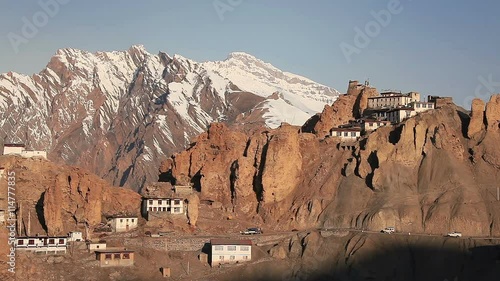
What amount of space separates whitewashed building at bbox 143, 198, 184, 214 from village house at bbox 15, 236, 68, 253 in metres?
16.2

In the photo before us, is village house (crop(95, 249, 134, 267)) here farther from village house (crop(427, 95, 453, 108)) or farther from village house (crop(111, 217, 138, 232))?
village house (crop(427, 95, 453, 108))

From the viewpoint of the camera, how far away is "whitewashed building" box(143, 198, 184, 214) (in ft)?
456

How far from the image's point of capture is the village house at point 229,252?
426ft

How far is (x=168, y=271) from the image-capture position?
125 m

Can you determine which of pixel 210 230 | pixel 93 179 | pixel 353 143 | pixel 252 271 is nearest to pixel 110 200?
pixel 93 179

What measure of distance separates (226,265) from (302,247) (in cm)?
1131

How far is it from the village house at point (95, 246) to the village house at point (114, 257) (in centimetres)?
103

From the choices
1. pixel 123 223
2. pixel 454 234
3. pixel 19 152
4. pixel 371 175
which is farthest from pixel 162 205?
pixel 454 234

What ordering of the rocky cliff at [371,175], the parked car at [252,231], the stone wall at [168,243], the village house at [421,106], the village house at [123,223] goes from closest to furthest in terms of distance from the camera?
1. the stone wall at [168,243]
2. the village house at [123,223]
3. the rocky cliff at [371,175]
4. the parked car at [252,231]
5. the village house at [421,106]

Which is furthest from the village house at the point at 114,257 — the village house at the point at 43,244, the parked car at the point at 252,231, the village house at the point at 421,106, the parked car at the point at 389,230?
the village house at the point at 421,106

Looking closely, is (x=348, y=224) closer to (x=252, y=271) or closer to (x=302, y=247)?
(x=302, y=247)

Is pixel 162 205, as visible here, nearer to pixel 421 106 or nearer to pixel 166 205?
pixel 166 205

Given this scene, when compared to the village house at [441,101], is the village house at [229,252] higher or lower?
lower

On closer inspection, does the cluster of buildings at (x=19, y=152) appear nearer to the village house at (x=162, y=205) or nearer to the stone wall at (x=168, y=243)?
the village house at (x=162, y=205)
